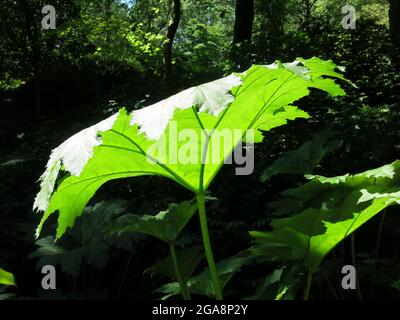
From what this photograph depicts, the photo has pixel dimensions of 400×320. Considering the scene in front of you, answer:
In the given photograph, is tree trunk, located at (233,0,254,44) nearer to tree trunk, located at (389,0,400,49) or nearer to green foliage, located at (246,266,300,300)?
tree trunk, located at (389,0,400,49)

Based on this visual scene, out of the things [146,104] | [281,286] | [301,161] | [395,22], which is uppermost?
[395,22]

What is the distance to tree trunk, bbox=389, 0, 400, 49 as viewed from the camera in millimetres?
7980

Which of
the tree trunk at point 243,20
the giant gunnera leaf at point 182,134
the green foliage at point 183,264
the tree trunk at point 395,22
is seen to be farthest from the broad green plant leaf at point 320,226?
the tree trunk at point 243,20

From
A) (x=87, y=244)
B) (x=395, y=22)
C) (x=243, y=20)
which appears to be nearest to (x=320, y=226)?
(x=87, y=244)

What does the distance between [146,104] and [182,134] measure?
590 centimetres

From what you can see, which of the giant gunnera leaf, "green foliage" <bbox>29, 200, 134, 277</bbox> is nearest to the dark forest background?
"green foliage" <bbox>29, 200, 134, 277</bbox>

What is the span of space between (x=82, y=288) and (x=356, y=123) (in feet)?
9.69

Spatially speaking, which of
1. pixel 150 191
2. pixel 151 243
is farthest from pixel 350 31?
pixel 151 243

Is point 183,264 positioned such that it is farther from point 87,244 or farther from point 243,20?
point 243,20

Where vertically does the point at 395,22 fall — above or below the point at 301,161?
above

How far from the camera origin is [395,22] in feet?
26.8

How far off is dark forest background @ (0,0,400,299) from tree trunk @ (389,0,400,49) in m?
0.03

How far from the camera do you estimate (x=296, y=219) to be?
1861 millimetres

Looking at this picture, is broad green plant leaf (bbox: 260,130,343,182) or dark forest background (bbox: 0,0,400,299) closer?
broad green plant leaf (bbox: 260,130,343,182)
